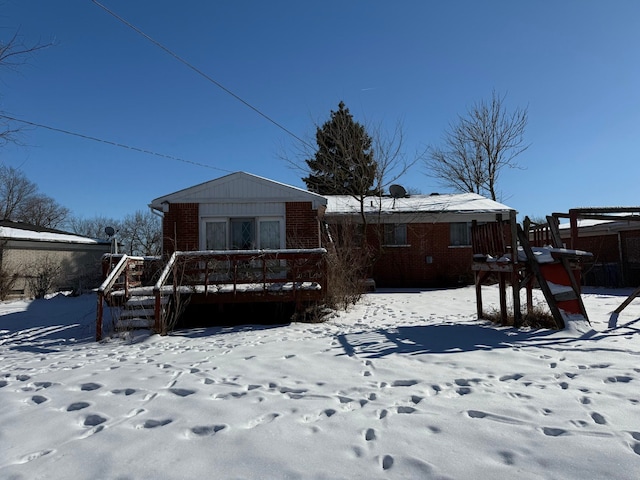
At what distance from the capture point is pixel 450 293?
47.4ft

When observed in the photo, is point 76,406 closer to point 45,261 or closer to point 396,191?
point 396,191

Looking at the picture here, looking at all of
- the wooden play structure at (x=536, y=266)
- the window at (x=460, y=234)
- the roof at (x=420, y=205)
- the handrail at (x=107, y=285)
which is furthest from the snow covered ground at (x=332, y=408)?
the window at (x=460, y=234)

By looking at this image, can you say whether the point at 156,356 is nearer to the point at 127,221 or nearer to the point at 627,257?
the point at 627,257

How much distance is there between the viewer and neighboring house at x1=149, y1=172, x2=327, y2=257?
1235cm

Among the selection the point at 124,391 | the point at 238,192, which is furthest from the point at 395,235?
the point at 124,391

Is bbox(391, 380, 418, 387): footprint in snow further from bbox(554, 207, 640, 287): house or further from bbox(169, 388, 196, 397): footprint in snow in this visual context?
bbox(554, 207, 640, 287): house

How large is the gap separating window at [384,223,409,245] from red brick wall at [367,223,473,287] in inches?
8.3

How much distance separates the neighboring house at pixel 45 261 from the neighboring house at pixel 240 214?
8.15 m

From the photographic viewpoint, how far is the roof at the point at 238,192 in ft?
40.5

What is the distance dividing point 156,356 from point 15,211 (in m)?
46.0

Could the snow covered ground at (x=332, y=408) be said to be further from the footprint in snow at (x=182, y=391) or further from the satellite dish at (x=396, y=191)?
the satellite dish at (x=396, y=191)

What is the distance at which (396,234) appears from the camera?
17.8 m

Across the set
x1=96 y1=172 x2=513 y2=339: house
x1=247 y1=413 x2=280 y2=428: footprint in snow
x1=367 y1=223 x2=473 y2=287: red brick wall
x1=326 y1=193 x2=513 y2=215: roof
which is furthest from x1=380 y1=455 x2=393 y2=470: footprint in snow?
x1=367 y1=223 x2=473 y2=287: red brick wall

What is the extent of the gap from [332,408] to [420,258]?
48.6 feet
